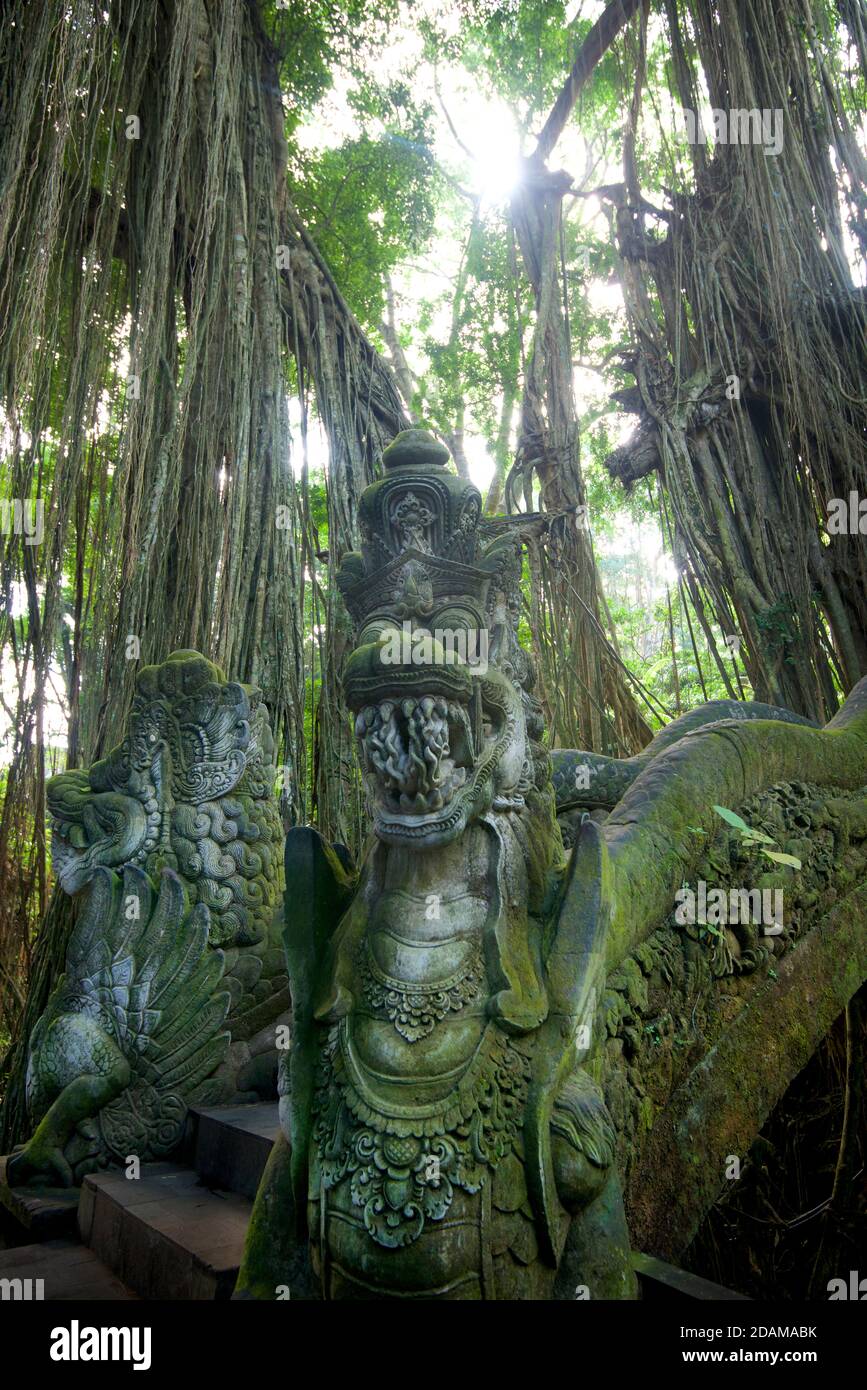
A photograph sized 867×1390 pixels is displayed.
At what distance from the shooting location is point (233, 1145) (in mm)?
2141

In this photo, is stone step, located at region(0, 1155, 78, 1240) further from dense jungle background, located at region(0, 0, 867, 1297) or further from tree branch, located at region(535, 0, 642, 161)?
tree branch, located at region(535, 0, 642, 161)

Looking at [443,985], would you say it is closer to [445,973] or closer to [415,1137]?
[445,973]

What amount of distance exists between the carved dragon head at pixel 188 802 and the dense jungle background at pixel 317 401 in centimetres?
63

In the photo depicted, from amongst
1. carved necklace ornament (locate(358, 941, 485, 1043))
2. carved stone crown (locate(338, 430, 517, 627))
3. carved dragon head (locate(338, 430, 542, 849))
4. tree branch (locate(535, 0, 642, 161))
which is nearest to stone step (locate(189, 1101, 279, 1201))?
carved necklace ornament (locate(358, 941, 485, 1043))

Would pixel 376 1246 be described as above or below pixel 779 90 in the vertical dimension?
below

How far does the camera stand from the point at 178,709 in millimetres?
2787

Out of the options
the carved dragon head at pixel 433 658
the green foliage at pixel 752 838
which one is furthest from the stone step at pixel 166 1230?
the green foliage at pixel 752 838

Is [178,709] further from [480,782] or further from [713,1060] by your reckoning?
Result: [713,1060]

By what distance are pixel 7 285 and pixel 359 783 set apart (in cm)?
245

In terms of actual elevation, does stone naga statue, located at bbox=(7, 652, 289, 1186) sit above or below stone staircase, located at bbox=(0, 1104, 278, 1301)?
above

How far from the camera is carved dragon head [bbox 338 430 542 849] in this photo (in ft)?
4.83

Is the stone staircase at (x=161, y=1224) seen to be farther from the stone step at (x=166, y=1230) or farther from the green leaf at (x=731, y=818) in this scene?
the green leaf at (x=731, y=818)

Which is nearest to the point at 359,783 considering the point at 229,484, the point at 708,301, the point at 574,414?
the point at 229,484

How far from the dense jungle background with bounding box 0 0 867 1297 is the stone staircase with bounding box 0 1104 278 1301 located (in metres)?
0.68
